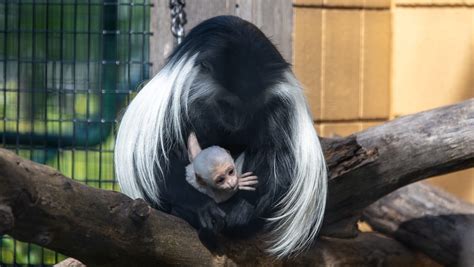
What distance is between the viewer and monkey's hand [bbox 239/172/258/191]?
8.18 ft

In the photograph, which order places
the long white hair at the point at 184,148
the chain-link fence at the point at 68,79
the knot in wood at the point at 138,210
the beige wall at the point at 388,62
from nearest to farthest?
the knot in wood at the point at 138,210 → the long white hair at the point at 184,148 → the beige wall at the point at 388,62 → the chain-link fence at the point at 68,79

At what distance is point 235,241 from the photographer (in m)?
2.45

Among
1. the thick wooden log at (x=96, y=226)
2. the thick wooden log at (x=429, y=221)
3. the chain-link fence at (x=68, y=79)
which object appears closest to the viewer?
the thick wooden log at (x=96, y=226)

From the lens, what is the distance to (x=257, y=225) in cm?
255

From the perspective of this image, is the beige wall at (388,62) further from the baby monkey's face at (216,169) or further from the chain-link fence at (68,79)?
the baby monkey's face at (216,169)

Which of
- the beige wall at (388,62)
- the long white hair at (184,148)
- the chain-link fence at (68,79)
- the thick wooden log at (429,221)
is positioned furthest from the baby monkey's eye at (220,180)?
the chain-link fence at (68,79)

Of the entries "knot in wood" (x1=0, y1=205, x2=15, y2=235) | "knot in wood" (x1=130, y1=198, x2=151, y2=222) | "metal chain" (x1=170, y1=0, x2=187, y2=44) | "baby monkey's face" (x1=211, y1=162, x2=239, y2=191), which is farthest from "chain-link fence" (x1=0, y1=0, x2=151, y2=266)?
"knot in wood" (x1=0, y1=205, x2=15, y2=235)

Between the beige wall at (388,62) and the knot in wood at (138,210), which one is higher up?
the beige wall at (388,62)

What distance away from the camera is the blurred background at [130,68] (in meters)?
3.75

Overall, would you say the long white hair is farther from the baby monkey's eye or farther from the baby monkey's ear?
the baby monkey's eye

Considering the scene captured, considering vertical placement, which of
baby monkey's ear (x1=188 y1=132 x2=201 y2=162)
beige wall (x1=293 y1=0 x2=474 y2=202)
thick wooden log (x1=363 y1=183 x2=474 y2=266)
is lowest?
thick wooden log (x1=363 y1=183 x2=474 y2=266)

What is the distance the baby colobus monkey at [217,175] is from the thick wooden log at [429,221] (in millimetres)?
789

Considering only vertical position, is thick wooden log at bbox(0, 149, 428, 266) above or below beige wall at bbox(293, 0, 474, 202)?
below

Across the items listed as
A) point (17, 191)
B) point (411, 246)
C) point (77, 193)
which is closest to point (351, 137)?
point (411, 246)
